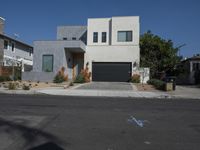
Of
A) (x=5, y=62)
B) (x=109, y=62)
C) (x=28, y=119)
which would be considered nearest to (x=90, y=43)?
(x=109, y=62)

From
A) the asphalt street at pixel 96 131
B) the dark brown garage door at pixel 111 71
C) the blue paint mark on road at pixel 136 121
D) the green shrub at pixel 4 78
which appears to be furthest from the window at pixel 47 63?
the blue paint mark on road at pixel 136 121

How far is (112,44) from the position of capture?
34375 mm

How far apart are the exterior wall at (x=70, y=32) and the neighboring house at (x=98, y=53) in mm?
5850

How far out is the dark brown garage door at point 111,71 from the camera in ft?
108

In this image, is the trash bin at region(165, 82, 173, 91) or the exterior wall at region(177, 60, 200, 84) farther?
the exterior wall at region(177, 60, 200, 84)

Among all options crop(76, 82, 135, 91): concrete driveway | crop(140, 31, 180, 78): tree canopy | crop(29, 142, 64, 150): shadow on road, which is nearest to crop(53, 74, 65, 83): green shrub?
crop(76, 82, 135, 91): concrete driveway

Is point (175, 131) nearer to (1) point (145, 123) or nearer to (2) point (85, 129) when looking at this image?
(1) point (145, 123)

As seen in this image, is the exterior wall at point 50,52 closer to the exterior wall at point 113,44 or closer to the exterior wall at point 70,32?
the exterior wall at point 113,44

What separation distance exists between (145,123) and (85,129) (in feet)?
7.16

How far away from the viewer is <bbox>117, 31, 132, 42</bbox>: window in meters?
34.1

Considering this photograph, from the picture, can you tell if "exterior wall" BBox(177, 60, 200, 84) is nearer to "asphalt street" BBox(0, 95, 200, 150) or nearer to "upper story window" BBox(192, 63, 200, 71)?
"upper story window" BBox(192, 63, 200, 71)

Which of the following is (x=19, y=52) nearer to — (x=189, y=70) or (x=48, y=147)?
(x=189, y=70)

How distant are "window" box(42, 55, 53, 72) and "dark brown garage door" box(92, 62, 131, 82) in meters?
5.53

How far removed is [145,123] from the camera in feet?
28.1
